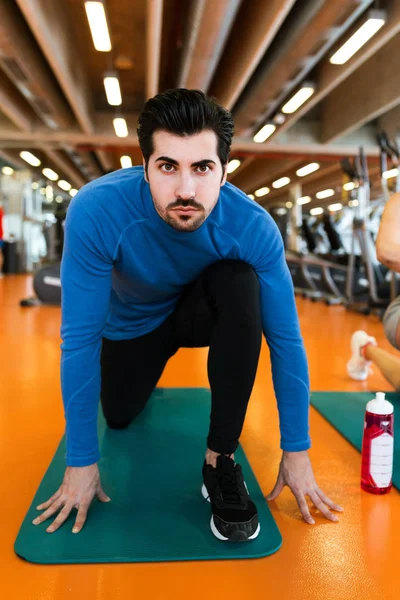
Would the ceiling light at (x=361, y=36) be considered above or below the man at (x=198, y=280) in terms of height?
above

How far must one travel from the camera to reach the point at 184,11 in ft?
17.3

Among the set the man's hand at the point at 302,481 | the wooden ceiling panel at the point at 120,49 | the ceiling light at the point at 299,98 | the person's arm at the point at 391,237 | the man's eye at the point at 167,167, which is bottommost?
the man's hand at the point at 302,481

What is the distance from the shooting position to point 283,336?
1.19 metres

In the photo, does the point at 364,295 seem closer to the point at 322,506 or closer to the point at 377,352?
the point at 377,352

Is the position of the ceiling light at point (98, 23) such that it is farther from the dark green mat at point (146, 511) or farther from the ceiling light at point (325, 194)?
the ceiling light at point (325, 194)

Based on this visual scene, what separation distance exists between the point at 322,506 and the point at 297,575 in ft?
0.77

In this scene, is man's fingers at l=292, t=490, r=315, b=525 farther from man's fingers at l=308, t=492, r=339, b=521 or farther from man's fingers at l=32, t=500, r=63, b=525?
man's fingers at l=32, t=500, r=63, b=525

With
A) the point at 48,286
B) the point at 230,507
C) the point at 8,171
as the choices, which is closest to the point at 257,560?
the point at 230,507

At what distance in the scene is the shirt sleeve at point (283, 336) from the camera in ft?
3.89

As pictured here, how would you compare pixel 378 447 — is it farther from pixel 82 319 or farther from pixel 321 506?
pixel 82 319

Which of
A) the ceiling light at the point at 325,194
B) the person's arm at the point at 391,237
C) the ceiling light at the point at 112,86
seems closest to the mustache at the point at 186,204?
the person's arm at the point at 391,237

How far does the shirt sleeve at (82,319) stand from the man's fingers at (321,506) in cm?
51

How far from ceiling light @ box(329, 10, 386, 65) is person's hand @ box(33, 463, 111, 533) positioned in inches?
176

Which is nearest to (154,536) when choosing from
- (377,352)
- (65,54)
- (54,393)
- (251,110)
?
(54,393)
